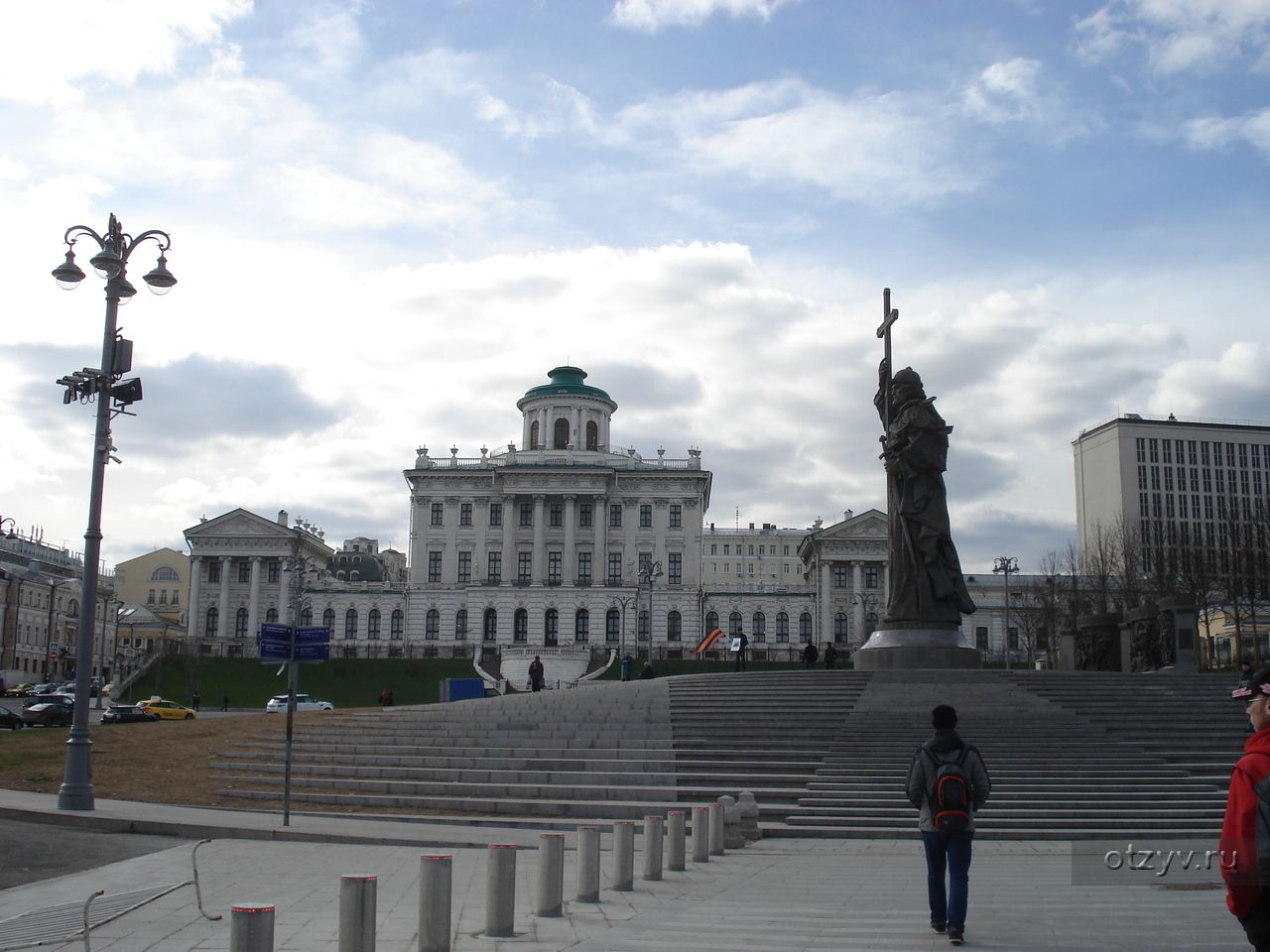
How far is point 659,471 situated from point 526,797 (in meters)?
72.8

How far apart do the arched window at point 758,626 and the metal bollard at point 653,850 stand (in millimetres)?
80946

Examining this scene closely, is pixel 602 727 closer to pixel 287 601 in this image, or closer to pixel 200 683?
pixel 200 683

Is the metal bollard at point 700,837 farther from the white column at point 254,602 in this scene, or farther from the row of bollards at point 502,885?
the white column at point 254,602

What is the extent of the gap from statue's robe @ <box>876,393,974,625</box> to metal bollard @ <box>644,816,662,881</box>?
57.4ft

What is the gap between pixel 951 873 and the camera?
9.27 m

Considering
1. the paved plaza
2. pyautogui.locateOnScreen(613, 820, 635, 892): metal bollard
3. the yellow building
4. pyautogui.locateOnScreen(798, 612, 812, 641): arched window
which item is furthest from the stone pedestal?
the yellow building

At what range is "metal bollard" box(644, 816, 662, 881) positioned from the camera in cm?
1288

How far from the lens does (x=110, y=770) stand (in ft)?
76.3

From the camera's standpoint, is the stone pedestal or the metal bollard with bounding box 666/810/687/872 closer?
the metal bollard with bounding box 666/810/687/872

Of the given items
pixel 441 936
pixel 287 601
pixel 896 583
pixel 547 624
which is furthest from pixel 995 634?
pixel 441 936

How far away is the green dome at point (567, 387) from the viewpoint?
96188 mm

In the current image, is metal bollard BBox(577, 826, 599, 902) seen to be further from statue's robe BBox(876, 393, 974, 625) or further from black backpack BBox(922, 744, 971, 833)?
statue's robe BBox(876, 393, 974, 625)

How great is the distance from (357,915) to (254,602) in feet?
296

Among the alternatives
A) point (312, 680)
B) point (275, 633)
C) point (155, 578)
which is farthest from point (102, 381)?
point (155, 578)
